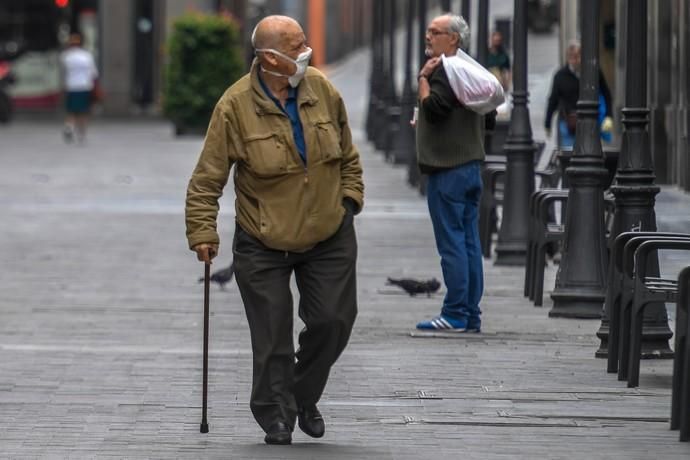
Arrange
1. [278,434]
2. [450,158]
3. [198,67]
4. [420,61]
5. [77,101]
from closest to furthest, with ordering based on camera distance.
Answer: [278,434] < [450,158] < [420,61] < [77,101] < [198,67]

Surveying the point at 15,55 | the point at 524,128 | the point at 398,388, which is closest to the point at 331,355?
the point at 398,388

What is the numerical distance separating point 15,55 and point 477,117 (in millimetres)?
34438

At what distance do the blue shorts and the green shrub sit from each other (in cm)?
151

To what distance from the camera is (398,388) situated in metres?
8.98

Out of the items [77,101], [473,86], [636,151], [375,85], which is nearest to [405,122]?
[375,85]

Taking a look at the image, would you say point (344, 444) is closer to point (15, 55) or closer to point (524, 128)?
point (524, 128)

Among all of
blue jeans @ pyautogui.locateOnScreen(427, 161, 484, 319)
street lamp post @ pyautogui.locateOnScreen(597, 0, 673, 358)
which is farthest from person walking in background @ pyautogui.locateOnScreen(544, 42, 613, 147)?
street lamp post @ pyautogui.locateOnScreen(597, 0, 673, 358)

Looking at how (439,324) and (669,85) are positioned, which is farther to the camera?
(669,85)

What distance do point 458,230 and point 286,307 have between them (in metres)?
3.42

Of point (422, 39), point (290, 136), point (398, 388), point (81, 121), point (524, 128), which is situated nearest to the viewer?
point (290, 136)

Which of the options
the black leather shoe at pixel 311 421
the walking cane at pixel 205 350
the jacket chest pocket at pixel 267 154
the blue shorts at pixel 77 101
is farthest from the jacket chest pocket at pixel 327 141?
the blue shorts at pixel 77 101

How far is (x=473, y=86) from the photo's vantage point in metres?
10.5

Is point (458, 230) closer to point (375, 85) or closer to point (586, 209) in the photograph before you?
point (586, 209)

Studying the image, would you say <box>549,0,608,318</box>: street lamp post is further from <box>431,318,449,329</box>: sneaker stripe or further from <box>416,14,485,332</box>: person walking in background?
<box>431,318,449,329</box>: sneaker stripe
